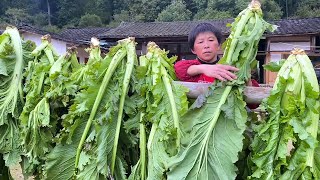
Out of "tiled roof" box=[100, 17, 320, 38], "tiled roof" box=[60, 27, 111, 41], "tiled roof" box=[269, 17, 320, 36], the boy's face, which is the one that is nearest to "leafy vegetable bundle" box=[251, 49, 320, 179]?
the boy's face

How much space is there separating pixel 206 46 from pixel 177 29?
2375cm

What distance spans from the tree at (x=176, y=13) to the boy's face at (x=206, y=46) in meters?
48.3

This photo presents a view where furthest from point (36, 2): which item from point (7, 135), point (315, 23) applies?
point (7, 135)

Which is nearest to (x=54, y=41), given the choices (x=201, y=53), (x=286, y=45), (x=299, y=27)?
(x=286, y=45)

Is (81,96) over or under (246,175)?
over

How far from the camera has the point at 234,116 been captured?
2438 millimetres

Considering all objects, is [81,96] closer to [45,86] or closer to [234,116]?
[45,86]

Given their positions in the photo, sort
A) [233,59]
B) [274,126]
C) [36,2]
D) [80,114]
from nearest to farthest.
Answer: [274,126] → [233,59] → [80,114] → [36,2]

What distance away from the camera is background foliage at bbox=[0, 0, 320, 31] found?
5150 centimetres

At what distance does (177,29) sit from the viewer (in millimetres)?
26672

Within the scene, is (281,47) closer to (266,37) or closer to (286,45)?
(286,45)

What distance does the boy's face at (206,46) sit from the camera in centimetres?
316

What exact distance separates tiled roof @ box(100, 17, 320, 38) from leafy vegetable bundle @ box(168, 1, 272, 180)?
1928 cm

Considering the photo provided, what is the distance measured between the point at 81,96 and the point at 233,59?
3.25 ft
